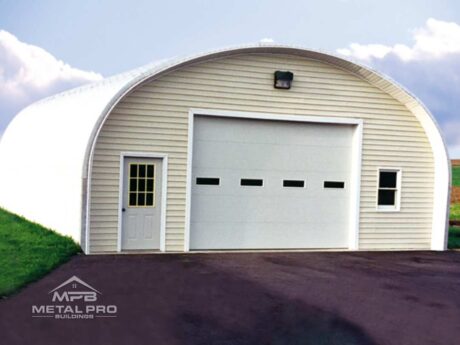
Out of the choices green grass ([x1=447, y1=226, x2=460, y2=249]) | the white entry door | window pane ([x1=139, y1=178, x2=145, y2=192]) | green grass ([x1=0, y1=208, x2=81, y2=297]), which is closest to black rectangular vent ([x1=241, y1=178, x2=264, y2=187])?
the white entry door

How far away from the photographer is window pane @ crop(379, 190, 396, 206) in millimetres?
14161

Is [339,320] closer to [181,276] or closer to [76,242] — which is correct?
[181,276]

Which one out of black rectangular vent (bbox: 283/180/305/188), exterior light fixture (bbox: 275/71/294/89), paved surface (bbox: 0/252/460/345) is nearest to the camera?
paved surface (bbox: 0/252/460/345)

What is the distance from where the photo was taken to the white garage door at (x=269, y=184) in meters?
12.8

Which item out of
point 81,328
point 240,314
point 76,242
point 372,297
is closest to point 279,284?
point 372,297

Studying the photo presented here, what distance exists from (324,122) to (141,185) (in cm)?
410

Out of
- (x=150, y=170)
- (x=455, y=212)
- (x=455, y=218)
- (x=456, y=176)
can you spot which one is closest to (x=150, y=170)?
(x=150, y=170)

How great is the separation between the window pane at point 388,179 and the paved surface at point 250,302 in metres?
2.35

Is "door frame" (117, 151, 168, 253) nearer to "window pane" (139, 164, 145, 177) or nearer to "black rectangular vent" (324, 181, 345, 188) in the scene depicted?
"window pane" (139, 164, 145, 177)

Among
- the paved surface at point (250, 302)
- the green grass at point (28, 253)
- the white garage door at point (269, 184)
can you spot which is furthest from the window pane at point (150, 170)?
the green grass at point (28, 253)

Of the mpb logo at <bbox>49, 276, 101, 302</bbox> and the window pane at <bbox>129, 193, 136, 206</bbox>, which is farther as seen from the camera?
the window pane at <bbox>129, 193, 136, 206</bbox>

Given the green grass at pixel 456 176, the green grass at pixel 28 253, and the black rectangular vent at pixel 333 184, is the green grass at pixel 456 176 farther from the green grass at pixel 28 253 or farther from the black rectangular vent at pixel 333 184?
the green grass at pixel 28 253

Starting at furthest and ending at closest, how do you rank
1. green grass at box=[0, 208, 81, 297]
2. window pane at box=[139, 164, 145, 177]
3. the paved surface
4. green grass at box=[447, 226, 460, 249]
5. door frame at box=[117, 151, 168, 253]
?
green grass at box=[447, 226, 460, 249], window pane at box=[139, 164, 145, 177], door frame at box=[117, 151, 168, 253], green grass at box=[0, 208, 81, 297], the paved surface

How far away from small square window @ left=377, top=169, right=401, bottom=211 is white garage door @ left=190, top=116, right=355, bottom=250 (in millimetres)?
813
